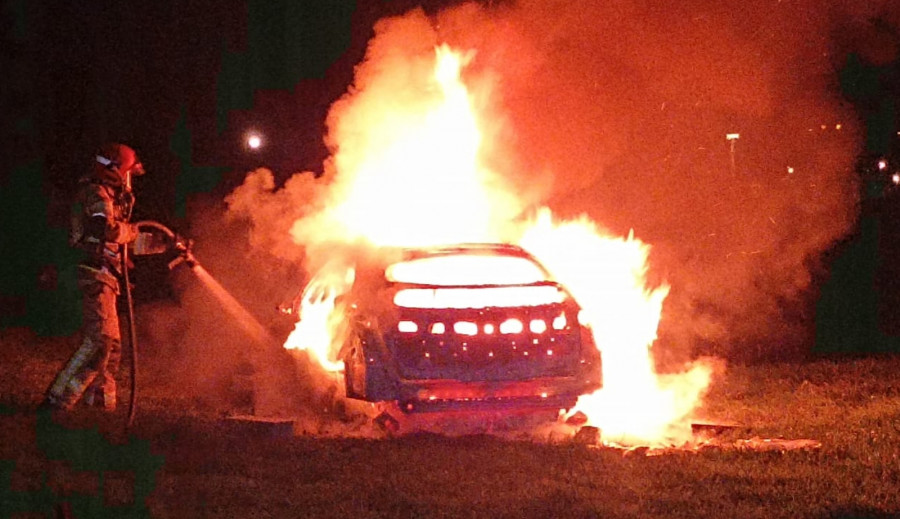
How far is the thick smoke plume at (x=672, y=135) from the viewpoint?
44.8 ft

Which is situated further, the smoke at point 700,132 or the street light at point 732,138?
the street light at point 732,138

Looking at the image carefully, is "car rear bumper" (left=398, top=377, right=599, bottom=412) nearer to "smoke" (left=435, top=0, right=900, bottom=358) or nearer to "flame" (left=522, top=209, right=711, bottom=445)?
"flame" (left=522, top=209, right=711, bottom=445)

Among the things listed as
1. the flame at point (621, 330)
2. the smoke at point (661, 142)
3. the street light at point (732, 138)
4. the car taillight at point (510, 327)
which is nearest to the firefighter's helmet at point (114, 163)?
the smoke at point (661, 142)

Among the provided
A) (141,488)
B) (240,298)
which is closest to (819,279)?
(240,298)

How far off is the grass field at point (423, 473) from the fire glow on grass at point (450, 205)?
6.97 feet

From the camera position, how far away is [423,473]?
699cm

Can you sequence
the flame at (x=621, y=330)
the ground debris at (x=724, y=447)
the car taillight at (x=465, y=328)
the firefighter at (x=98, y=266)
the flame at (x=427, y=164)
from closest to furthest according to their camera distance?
the ground debris at (x=724, y=447), the car taillight at (x=465, y=328), the firefighter at (x=98, y=266), the flame at (x=621, y=330), the flame at (x=427, y=164)

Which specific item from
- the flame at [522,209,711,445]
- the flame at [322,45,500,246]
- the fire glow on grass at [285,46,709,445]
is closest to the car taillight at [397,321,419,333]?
the flame at [522,209,711,445]

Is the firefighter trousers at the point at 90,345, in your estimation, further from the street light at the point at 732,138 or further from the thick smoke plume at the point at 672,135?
the street light at the point at 732,138

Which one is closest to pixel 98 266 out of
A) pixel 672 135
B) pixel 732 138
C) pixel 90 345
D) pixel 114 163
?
pixel 90 345

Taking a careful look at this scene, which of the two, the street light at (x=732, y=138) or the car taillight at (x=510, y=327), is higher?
the street light at (x=732, y=138)

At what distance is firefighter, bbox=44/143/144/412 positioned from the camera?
28.5ft

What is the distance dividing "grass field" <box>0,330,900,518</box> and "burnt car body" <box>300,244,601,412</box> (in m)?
0.35

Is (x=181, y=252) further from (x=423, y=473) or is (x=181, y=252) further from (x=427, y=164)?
(x=427, y=164)
